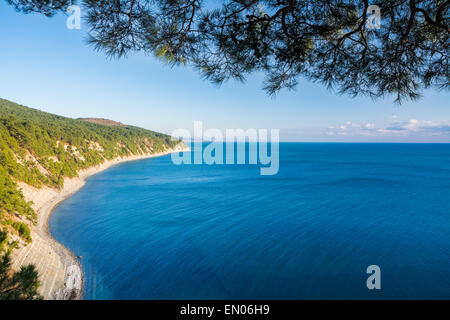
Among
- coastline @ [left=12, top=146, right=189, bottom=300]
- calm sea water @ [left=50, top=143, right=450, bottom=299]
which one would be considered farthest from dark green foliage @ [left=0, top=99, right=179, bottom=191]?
calm sea water @ [left=50, top=143, right=450, bottom=299]

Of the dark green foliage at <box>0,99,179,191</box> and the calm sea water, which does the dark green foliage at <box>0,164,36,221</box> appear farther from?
the calm sea water

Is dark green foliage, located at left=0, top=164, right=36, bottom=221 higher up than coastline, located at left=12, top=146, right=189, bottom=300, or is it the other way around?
dark green foliage, located at left=0, top=164, right=36, bottom=221

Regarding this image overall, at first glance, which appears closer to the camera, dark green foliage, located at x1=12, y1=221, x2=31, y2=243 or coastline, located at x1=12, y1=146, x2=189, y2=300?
coastline, located at x1=12, y1=146, x2=189, y2=300

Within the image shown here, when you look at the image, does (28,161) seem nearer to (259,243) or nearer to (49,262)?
(49,262)

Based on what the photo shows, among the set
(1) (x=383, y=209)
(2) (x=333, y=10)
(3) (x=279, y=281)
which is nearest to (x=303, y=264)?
(3) (x=279, y=281)

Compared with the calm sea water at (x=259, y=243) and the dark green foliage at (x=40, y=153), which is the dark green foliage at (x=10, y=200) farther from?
the calm sea water at (x=259, y=243)

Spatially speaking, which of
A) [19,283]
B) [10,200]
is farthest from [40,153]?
[19,283]

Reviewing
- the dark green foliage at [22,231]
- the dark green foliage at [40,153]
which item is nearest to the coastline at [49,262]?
the dark green foliage at [22,231]

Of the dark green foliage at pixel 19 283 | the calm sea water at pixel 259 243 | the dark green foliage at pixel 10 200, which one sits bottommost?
the calm sea water at pixel 259 243
